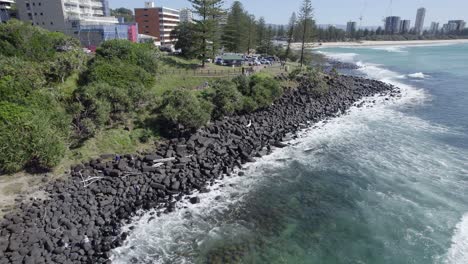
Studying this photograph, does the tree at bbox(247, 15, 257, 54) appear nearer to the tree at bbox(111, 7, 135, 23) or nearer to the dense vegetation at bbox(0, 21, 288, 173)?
the dense vegetation at bbox(0, 21, 288, 173)

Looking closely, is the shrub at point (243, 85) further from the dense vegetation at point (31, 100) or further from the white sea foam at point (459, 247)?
the white sea foam at point (459, 247)

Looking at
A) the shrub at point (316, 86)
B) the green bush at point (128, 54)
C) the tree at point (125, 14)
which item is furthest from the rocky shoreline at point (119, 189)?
the tree at point (125, 14)

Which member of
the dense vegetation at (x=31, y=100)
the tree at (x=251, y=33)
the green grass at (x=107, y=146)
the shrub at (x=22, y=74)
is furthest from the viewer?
the tree at (x=251, y=33)

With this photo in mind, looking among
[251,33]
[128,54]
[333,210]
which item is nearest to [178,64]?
[128,54]

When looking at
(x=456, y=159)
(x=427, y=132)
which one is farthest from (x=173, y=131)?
(x=427, y=132)

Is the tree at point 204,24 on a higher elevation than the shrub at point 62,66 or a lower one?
higher

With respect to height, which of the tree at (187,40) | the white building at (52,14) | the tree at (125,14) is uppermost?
the tree at (125,14)

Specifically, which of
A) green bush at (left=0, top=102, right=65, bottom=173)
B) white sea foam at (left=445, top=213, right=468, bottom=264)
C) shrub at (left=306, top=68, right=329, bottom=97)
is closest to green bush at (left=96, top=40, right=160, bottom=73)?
A: green bush at (left=0, top=102, right=65, bottom=173)
